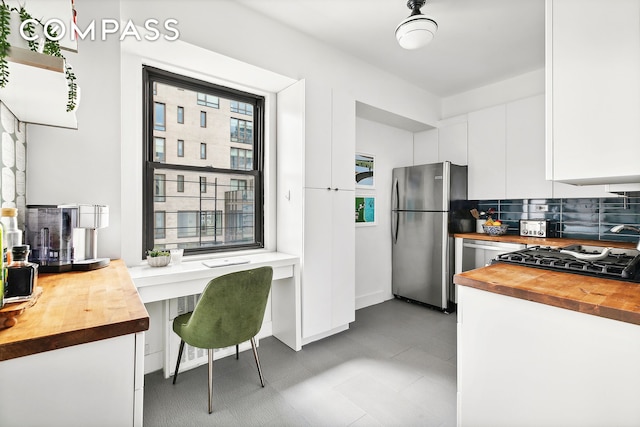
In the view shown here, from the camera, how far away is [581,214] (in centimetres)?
322

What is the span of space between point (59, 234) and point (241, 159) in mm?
1575

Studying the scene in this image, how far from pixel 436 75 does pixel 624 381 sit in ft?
11.0

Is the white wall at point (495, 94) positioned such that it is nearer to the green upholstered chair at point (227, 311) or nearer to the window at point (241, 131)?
the window at point (241, 131)

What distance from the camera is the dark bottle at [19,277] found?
903 millimetres

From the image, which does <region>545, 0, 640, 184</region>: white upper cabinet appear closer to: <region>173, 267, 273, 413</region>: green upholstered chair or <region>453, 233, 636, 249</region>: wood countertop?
<region>173, 267, 273, 413</region>: green upholstered chair

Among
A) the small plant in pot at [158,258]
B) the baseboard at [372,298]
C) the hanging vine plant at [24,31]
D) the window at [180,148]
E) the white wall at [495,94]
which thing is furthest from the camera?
the baseboard at [372,298]

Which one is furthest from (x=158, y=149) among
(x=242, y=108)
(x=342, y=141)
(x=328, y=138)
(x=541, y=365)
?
(x=541, y=365)

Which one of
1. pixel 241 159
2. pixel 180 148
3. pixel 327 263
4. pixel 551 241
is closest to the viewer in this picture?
pixel 180 148

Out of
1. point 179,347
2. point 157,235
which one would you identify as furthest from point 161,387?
point 157,235

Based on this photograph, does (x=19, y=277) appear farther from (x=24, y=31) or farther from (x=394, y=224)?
(x=394, y=224)

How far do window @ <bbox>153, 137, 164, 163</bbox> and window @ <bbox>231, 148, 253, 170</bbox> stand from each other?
23.3 inches

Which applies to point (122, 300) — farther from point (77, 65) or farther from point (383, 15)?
point (383, 15)

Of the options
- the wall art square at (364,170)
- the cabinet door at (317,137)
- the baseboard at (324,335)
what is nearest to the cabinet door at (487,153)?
the wall art square at (364,170)

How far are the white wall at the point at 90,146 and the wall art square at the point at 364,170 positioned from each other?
8.10 ft
